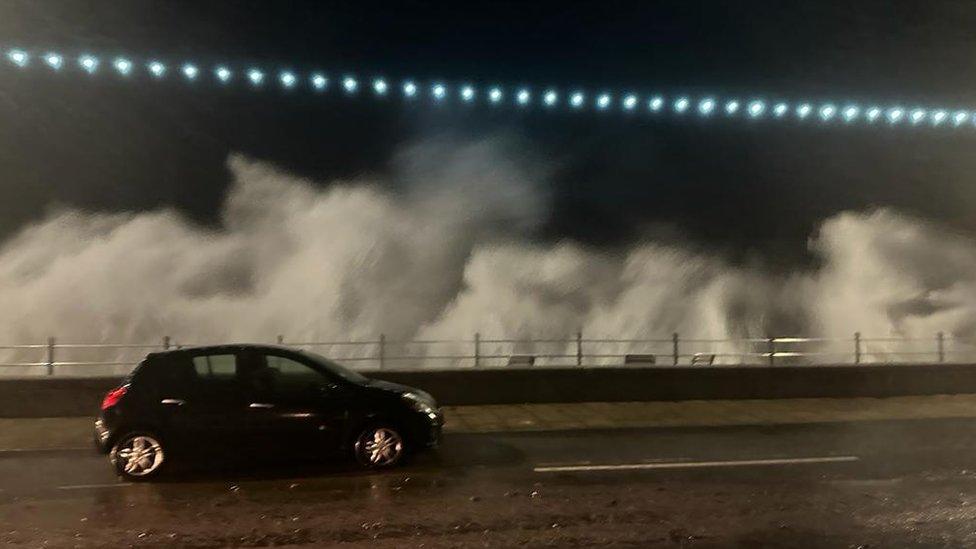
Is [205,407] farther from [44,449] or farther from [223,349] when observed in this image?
[44,449]

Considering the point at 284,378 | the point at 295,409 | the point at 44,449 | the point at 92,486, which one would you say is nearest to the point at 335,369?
the point at 284,378

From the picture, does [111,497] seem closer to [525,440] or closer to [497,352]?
[525,440]

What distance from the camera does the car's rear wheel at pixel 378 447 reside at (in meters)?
8.44

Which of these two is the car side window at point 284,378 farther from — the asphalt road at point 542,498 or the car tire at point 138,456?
the car tire at point 138,456

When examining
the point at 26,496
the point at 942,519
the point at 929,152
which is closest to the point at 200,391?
the point at 26,496

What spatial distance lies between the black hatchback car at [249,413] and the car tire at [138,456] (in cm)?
1

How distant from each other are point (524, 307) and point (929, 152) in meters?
14.6

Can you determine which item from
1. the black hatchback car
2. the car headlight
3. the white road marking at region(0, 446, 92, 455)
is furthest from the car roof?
the white road marking at region(0, 446, 92, 455)

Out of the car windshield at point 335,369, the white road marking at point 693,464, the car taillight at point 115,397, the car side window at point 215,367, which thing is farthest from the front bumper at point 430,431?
the car taillight at point 115,397

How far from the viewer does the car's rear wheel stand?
8.44 metres

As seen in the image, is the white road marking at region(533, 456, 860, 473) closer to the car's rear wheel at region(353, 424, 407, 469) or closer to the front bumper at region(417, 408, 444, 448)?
the front bumper at region(417, 408, 444, 448)

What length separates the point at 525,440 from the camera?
34.2ft

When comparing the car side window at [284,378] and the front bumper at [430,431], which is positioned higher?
the car side window at [284,378]

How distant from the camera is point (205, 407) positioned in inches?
324
